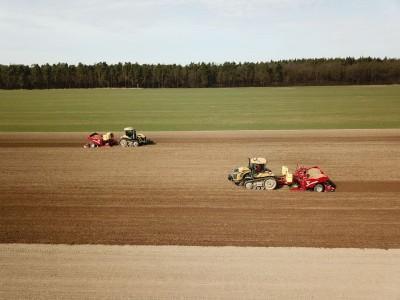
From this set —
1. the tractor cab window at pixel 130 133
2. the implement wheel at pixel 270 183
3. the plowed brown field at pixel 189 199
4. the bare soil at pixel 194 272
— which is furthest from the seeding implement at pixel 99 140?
the bare soil at pixel 194 272

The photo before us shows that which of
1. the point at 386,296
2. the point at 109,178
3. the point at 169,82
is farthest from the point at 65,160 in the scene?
the point at 169,82

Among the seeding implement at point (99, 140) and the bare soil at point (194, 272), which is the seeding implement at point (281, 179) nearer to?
the bare soil at point (194, 272)

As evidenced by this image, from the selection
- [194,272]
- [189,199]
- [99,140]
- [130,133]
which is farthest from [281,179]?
[99,140]

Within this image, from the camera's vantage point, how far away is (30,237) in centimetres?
1647

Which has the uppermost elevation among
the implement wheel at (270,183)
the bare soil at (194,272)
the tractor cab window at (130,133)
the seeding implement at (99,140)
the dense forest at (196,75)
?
the dense forest at (196,75)

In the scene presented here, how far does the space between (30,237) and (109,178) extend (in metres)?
9.94

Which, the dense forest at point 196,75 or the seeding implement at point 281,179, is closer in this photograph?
the seeding implement at point 281,179

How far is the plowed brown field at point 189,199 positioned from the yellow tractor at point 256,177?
1.87 feet

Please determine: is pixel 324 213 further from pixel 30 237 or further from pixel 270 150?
pixel 270 150

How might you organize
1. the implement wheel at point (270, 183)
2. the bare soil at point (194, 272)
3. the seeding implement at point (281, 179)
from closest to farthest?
the bare soil at point (194, 272), the seeding implement at point (281, 179), the implement wheel at point (270, 183)

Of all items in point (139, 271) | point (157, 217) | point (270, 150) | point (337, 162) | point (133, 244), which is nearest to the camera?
point (139, 271)

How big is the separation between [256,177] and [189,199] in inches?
165

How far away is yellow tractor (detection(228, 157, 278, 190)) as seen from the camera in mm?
22969

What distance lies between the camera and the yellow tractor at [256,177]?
904 inches
